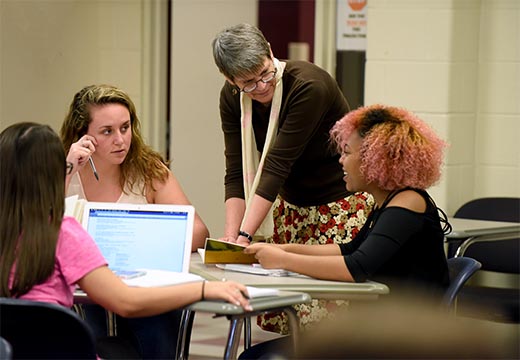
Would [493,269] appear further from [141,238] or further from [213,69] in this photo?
[141,238]

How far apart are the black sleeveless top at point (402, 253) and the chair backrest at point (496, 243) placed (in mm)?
1645

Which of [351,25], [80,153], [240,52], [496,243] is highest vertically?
[351,25]

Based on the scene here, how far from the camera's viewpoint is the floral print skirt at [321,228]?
306 centimetres

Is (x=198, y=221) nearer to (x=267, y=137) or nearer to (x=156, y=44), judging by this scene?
(x=267, y=137)

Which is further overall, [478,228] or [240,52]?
[478,228]

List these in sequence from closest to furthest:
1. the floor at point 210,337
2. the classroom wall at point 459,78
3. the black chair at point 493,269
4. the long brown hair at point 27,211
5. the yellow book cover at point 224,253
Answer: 1. the long brown hair at point 27,211
2. the yellow book cover at point 224,253
3. the black chair at point 493,269
4. the floor at point 210,337
5. the classroom wall at point 459,78

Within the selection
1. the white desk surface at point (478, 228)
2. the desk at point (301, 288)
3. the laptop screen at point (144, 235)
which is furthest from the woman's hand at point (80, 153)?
the white desk surface at point (478, 228)

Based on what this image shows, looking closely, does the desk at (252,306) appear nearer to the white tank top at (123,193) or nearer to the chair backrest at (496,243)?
the white tank top at (123,193)

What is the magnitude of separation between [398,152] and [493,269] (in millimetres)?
1825

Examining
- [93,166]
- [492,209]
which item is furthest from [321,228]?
[492,209]

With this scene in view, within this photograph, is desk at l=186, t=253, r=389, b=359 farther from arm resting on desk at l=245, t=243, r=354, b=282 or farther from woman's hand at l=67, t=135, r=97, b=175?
woman's hand at l=67, t=135, r=97, b=175

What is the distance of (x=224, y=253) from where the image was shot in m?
2.63

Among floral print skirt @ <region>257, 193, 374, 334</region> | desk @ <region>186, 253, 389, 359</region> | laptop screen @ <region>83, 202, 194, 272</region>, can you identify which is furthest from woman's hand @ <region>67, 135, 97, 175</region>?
floral print skirt @ <region>257, 193, 374, 334</region>

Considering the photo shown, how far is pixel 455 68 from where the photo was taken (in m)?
4.39
